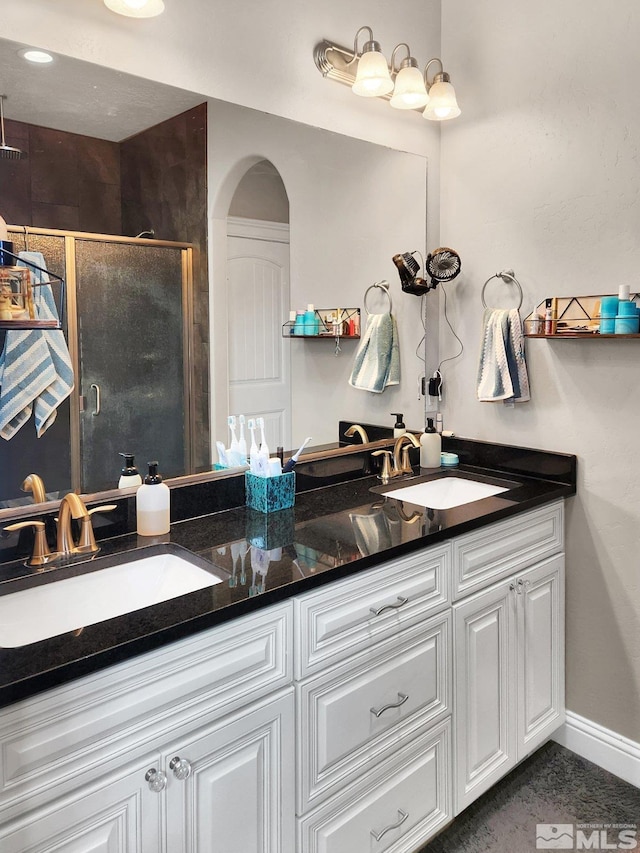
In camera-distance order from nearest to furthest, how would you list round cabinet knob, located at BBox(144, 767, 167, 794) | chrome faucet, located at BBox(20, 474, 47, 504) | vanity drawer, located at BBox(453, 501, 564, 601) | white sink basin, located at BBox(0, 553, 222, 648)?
round cabinet knob, located at BBox(144, 767, 167, 794) → white sink basin, located at BBox(0, 553, 222, 648) → chrome faucet, located at BBox(20, 474, 47, 504) → vanity drawer, located at BBox(453, 501, 564, 601)

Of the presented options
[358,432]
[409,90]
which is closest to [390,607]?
[358,432]

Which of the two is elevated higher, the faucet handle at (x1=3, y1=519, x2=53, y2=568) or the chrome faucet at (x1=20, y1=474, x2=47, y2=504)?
the chrome faucet at (x1=20, y1=474, x2=47, y2=504)

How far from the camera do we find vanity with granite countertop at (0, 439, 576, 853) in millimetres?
1060

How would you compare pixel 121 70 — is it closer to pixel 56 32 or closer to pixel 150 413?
pixel 56 32

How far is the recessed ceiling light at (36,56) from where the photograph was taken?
1470 millimetres

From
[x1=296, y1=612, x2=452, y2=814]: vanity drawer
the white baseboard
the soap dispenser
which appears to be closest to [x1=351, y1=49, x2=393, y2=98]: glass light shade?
the soap dispenser

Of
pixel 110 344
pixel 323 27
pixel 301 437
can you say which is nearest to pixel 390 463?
pixel 301 437

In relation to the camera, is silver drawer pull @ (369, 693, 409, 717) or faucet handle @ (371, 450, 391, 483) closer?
silver drawer pull @ (369, 693, 409, 717)

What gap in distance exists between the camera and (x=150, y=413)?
1.71 meters

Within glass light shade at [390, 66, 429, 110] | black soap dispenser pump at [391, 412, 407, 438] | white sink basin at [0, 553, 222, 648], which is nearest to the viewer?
white sink basin at [0, 553, 222, 648]

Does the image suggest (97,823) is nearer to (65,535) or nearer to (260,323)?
(65,535)

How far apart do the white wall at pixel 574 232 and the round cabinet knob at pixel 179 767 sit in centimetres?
153

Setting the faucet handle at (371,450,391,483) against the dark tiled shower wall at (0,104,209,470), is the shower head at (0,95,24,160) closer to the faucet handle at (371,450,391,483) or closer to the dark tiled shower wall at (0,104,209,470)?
the dark tiled shower wall at (0,104,209,470)

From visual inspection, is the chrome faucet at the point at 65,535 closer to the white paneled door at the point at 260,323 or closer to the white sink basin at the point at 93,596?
the white sink basin at the point at 93,596
